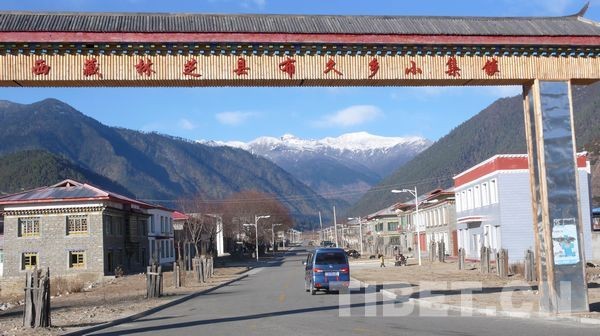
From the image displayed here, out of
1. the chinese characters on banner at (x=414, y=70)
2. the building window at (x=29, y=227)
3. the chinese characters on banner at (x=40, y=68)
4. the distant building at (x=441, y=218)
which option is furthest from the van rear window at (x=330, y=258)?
the distant building at (x=441, y=218)

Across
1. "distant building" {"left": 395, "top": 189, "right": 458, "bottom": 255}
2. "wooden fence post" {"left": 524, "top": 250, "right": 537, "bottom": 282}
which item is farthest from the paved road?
"distant building" {"left": 395, "top": 189, "right": 458, "bottom": 255}

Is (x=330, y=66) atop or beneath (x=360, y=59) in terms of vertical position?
beneath

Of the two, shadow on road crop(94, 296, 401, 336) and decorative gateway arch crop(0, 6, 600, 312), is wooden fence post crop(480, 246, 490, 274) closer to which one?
shadow on road crop(94, 296, 401, 336)

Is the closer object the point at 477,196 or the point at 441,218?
the point at 477,196

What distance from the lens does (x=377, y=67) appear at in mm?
17938

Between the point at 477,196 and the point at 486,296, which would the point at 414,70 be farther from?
the point at 477,196

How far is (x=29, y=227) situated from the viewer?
5462 cm

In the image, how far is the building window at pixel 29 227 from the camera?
54438 millimetres

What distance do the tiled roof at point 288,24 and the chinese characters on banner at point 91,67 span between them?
749mm

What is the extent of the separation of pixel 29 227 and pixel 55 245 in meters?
2.57

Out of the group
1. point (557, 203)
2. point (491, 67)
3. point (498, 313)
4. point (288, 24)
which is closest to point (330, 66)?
point (288, 24)

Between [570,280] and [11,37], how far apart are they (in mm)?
14728

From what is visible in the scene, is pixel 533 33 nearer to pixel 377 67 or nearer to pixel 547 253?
pixel 377 67

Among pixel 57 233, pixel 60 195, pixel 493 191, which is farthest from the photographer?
pixel 60 195
